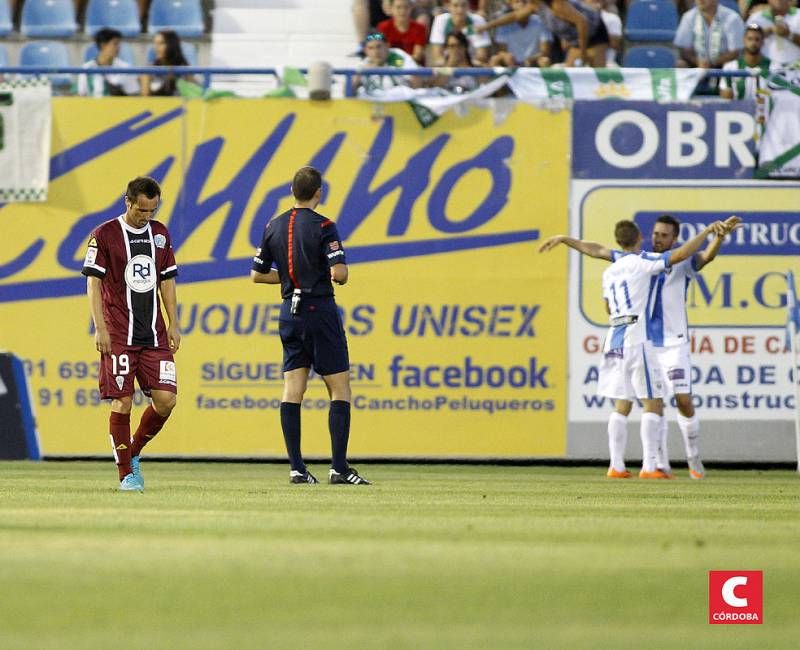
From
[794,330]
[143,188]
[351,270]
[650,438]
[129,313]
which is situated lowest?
[650,438]

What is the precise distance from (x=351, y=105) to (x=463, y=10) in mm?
2439

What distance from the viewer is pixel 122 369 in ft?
34.3

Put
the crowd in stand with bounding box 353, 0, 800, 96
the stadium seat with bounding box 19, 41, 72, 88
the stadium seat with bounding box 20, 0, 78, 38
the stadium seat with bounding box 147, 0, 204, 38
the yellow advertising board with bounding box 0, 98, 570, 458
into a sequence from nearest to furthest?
the yellow advertising board with bounding box 0, 98, 570, 458
the crowd in stand with bounding box 353, 0, 800, 96
the stadium seat with bounding box 19, 41, 72, 88
the stadium seat with bounding box 147, 0, 204, 38
the stadium seat with bounding box 20, 0, 78, 38

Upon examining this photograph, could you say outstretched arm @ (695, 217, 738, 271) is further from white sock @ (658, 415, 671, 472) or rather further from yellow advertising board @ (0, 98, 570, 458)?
yellow advertising board @ (0, 98, 570, 458)

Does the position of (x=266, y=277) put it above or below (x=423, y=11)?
below

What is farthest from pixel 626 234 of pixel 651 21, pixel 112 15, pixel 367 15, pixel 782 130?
pixel 112 15

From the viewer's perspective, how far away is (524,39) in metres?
18.1

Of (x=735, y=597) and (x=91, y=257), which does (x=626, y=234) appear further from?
(x=735, y=597)

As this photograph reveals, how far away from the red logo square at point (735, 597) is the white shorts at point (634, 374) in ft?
25.1

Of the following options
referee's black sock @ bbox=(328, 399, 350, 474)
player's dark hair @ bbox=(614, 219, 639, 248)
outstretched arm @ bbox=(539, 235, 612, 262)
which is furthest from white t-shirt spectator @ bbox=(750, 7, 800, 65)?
referee's black sock @ bbox=(328, 399, 350, 474)

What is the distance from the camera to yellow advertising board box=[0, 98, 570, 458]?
16.1m

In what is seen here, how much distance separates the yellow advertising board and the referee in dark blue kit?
4539 mm

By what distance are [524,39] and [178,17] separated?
14.8ft

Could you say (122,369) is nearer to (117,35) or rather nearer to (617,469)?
(617,469)
